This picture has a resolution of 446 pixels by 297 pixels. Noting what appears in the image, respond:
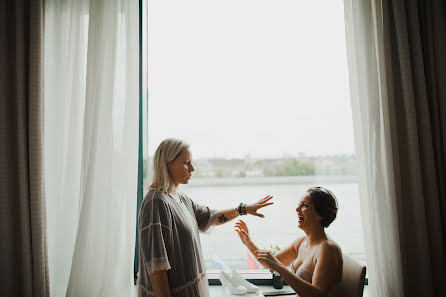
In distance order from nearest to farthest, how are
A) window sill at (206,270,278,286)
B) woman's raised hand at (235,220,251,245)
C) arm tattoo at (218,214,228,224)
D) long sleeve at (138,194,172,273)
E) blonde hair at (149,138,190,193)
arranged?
long sleeve at (138,194,172,273)
blonde hair at (149,138,190,193)
woman's raised hand at (235,220,251,245)
arm tattoo at (218,214,228,224)
window sill at (206,270,278,286)

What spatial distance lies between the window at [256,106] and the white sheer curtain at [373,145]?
315 mm

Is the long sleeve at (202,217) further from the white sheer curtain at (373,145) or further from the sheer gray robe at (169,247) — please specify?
the white sheer curtain at (373,145)

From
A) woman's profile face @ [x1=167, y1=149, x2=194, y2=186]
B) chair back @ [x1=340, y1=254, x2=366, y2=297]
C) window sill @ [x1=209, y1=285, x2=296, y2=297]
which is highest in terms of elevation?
woman's profile face @ [x1=167, y1=149, x2=194, y2=186]

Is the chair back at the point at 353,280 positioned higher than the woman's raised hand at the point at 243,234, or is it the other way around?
the woman's raised hand at the point at 243,234

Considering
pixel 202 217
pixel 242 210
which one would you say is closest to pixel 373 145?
pixel 242 210

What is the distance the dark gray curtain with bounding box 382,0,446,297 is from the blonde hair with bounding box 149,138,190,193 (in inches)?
49.0

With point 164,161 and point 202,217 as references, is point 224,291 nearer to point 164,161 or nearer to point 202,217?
point 202,217

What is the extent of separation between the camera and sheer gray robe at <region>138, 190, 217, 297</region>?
4.46 ft

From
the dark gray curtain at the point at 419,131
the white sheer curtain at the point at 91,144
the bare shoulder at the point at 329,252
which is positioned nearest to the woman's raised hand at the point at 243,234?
the bare shoulder at the point at 329,252

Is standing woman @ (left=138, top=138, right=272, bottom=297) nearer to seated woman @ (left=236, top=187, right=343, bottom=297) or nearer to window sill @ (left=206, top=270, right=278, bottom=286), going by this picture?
seated woman @ (left=236, top=187, right=343, bottom=297)

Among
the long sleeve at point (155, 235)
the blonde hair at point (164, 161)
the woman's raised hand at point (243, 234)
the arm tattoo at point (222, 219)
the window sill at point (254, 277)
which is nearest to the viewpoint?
the long sleeve at point (155, 235)

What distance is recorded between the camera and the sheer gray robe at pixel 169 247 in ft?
4.46

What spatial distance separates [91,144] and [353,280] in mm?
1618

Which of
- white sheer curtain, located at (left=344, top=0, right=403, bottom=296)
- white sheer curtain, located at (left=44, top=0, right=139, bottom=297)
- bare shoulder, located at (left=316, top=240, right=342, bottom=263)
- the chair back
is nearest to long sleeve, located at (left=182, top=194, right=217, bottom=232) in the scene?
white sheer curtain, located at (left=44, top=0, right=139, bottom=297)
